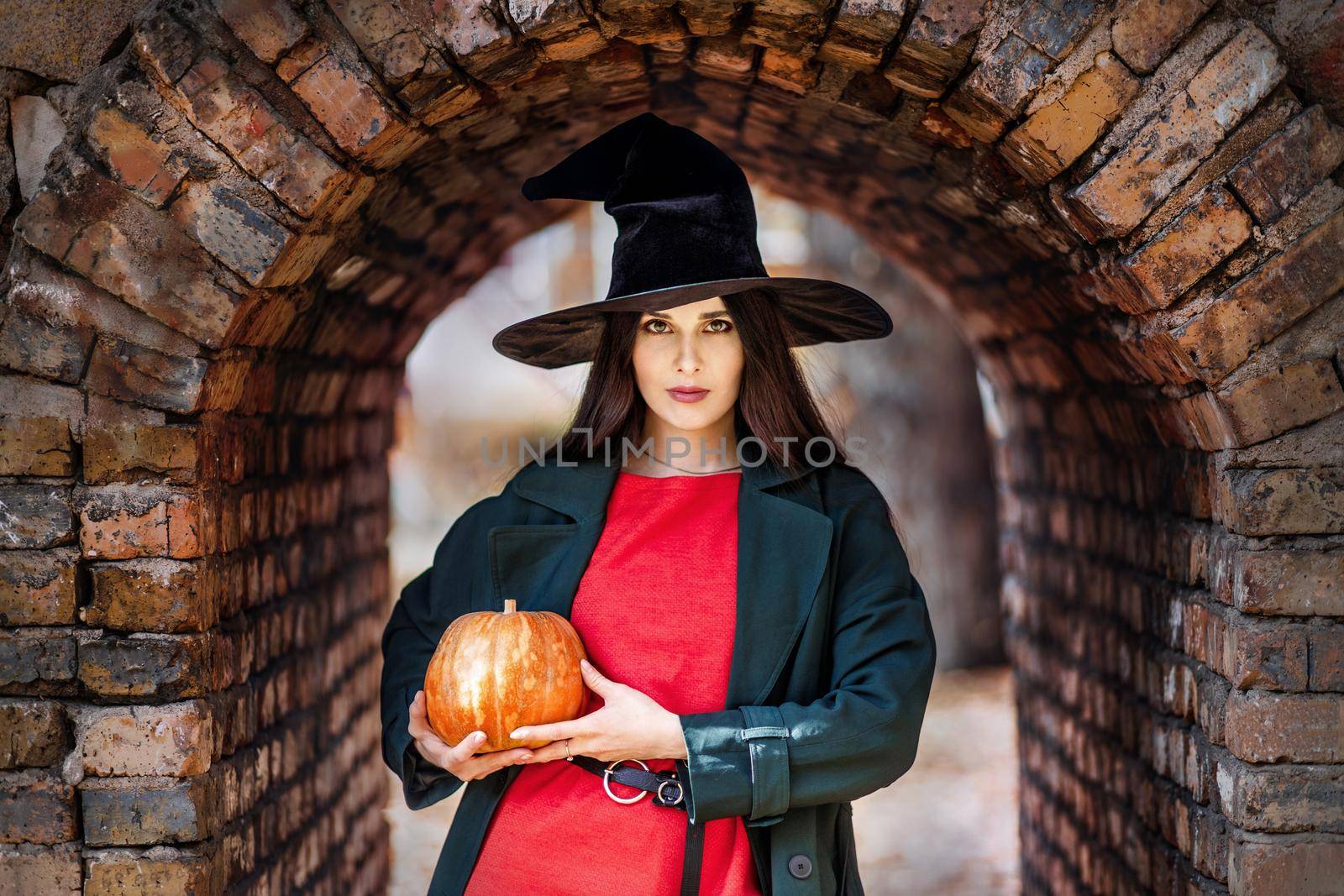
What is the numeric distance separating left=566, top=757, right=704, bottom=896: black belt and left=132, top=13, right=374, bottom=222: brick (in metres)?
1.17

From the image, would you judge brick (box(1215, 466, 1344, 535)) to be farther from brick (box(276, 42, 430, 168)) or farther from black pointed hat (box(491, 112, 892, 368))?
brick (box(276, 42, 430, 168))

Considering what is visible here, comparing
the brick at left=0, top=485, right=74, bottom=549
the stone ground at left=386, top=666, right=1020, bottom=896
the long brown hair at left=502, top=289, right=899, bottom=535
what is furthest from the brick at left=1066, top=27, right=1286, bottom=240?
the stone ground at left=386, top=666, right=1020, bottom=896

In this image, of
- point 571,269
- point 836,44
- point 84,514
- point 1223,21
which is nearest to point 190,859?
point 84,514

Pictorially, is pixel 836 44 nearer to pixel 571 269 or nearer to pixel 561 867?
pixel 561 867

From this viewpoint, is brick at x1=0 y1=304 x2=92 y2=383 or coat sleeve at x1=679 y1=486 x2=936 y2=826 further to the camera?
brick at x1=0 y1=304 x2=92 y2=383

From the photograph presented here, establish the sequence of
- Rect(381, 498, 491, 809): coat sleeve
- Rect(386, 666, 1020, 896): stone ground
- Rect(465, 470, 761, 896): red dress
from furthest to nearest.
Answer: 1. Rect(386, 666, 1020, 896): stone ground
2. Rect(381, 498, 491, 809): coat sleeve
3. Rect(465, 470, 761, 896): red dress

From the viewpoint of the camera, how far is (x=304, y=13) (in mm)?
2082

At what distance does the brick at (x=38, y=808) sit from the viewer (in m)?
2.15

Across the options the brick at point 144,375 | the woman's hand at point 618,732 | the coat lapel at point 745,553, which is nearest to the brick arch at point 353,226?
the brick at point 144,375

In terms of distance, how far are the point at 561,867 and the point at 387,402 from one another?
2294mm

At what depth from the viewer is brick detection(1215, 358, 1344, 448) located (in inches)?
79.8

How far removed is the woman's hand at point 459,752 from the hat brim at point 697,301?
2.61 ft

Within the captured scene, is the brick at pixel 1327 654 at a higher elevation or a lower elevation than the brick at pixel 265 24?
lower

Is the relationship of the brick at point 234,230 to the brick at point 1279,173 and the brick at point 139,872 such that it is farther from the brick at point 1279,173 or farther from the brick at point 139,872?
the brick at point 1279,173
